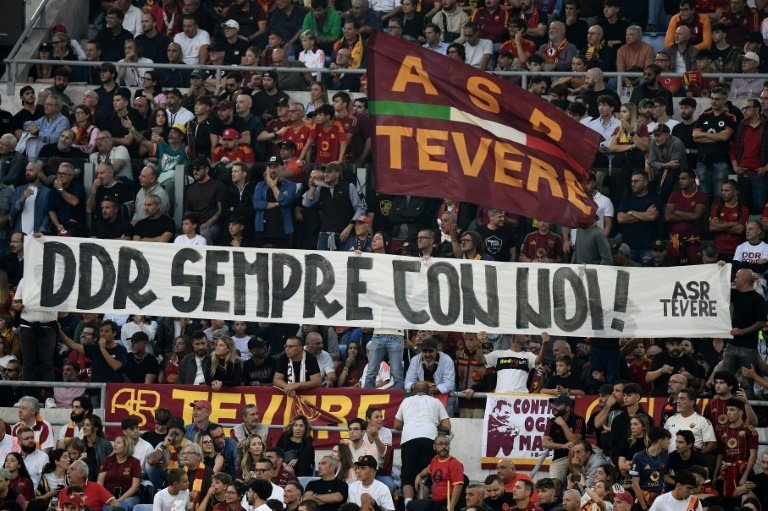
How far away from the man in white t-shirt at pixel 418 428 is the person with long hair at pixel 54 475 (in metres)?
3.68

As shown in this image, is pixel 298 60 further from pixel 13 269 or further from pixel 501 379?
pixel 501 379

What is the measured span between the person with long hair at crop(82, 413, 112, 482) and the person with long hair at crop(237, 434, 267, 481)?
1.63m

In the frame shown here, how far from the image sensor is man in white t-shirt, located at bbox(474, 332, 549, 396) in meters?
20.7

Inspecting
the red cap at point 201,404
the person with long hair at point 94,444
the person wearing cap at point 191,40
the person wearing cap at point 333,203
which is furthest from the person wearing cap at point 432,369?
the person wearing cap at point 191,40

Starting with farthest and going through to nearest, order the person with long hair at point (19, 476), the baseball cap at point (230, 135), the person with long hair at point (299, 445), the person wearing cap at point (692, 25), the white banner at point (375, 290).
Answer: the person wearing cap at point (692, 25) → the baseball cap at point (230, 135) → the white banner at point (375, 290) → the person with long hair at point (299, 445) → the person with long hair at point (19, 476)

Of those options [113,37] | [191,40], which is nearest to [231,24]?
[191,40]

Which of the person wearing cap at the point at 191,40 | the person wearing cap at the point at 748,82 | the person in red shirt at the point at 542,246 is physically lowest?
the person in red shirt at the point at 542,246

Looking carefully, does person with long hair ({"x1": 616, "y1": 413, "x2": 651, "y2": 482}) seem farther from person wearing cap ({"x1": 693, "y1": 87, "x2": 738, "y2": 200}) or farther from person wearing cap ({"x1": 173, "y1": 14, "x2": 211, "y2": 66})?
person wearing cap ({"x1": 173, "y1": 14, "x2": 211, "y2": 66})

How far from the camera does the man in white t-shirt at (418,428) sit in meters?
19.8

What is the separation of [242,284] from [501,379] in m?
3.20

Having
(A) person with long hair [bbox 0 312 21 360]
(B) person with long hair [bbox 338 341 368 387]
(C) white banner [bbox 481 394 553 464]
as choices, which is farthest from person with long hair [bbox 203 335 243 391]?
(C) white banner [bbox 481 394 553 464]

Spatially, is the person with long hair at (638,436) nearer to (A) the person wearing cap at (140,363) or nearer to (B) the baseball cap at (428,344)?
(B) the baseball cap at (428,344)

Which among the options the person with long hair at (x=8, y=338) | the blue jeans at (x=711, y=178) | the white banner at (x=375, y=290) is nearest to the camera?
the white banner at (x=375, y=290)

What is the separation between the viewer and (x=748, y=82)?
2683 cm
